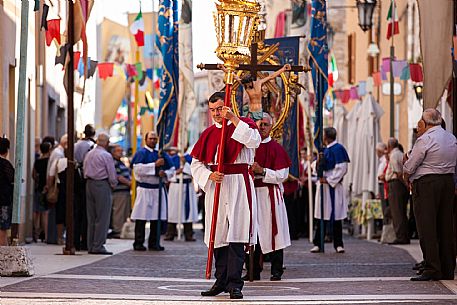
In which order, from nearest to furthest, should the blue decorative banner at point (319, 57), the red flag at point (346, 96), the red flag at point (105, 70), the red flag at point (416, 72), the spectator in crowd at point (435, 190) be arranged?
the spectator in crowd at point (435, 190) < the blue decorative banner at point (319, 57) < the red flag at point (416, 72) < the red flag at point (105, 70) < the red flag at point (346, 96)

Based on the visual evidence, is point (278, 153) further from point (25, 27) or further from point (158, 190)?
point (158, 190)

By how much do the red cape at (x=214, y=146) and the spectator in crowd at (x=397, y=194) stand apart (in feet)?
39.8

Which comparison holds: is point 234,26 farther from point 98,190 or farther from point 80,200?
point 80,200

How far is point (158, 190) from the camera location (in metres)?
24.5

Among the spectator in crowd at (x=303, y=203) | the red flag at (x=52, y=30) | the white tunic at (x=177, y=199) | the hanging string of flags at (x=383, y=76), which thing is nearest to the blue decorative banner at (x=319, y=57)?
the hanging string of flags at (x=383, y=76)

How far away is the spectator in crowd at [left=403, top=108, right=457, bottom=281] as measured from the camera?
1645 cm

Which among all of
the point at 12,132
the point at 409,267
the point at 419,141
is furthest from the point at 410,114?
Answer: the point at 419,141

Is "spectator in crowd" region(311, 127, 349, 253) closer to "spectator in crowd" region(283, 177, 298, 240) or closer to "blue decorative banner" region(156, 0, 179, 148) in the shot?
"blue decorative banner" region(156, 0, 179, 148)

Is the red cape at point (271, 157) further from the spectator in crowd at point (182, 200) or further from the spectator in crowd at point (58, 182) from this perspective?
the spectator in crowd at point (182, 200)

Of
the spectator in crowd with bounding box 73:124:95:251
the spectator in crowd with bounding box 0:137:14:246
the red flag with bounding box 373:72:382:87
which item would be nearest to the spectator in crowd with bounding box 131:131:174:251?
the spectator in crowd with bounding box 73:124:95:251

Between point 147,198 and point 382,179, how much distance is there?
5225 mm

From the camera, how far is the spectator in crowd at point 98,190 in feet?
73.4

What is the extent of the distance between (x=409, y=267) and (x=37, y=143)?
11.2m

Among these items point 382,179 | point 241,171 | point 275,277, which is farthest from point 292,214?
point 241,171
